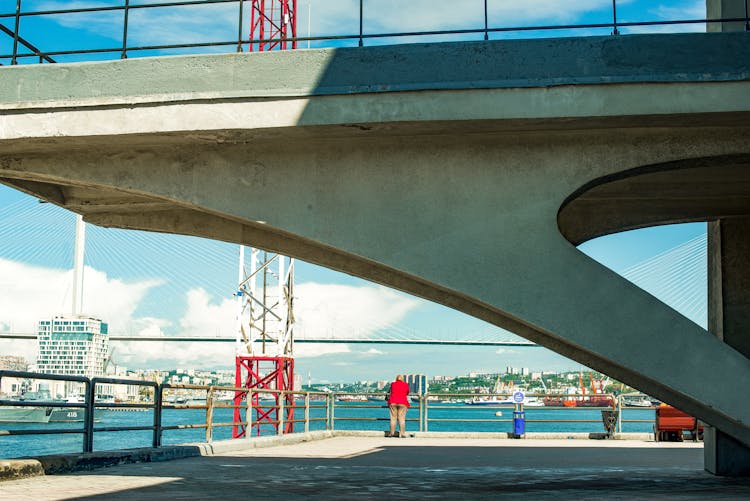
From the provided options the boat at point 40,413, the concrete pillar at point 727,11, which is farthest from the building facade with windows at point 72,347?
the concrete pillar at point 727,11

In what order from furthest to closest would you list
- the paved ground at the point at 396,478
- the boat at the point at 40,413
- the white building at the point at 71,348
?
the white building at the point at 71,348, the boat at the point at 40,413, the paved ground at the point at 396,478

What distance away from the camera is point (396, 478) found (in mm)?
12211

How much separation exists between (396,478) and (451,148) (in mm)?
4464

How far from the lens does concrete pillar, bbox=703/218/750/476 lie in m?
12.5

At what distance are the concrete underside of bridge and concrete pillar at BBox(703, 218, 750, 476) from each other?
2320mm

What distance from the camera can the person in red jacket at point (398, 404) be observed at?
2525 cm

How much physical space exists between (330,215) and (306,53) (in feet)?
5.35

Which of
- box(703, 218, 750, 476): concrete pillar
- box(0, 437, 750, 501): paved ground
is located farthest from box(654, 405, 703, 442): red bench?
box(703, 218, 750, 476): concrete pillar

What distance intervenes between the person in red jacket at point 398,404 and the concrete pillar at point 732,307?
13.0 meters

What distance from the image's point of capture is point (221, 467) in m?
13.5

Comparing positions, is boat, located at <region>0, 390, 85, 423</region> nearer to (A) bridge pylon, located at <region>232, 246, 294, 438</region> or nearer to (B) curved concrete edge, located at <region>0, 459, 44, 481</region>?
(A) bridge pylon, located at <region>232, 246, 294, 438</region>

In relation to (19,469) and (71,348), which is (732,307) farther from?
(71,348)

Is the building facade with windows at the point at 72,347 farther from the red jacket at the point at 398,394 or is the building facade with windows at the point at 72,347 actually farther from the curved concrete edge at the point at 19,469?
the curved concrete edge at the point at 19,469

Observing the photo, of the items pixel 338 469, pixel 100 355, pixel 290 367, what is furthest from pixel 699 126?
pixel 100 355
